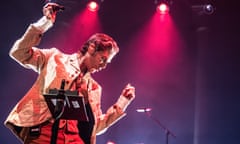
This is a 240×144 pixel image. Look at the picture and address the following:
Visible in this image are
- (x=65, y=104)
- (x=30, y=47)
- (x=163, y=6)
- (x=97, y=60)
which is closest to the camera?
(x=65, y=104)

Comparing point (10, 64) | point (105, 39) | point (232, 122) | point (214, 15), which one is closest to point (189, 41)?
point (214, 15)

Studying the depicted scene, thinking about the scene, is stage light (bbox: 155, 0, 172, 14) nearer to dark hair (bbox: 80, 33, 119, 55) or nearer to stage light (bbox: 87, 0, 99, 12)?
stage light (bbox: 87, 0, 99, 12)

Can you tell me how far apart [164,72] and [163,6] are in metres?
0.98

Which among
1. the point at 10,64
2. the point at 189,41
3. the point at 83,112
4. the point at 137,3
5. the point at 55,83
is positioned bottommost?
the point at 83,112

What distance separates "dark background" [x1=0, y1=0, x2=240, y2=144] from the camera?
230 inches

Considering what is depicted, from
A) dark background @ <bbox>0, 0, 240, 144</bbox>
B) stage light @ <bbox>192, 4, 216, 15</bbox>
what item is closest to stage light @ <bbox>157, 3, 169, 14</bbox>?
dark background @ <bbox>0, 0, 240, 144</bbox>

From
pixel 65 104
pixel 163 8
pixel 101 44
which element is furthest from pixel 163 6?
pixel 65 104

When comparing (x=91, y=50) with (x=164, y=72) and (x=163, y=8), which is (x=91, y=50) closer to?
(x=164, y=72)

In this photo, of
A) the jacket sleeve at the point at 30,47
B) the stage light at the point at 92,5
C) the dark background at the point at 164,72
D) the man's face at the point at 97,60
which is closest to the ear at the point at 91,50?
the man's face at the point at 97,60

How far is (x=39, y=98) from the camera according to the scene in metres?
2.67

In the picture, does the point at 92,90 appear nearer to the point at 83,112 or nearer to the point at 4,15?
the point at 83,112

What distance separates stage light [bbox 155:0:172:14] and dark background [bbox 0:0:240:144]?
94 mm

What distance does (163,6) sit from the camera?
6.32 m

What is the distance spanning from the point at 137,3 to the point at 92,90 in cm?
365
